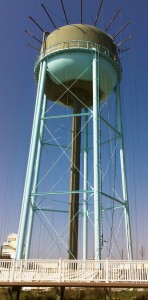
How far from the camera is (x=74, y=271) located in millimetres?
12453

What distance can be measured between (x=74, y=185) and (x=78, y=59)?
7026 mm

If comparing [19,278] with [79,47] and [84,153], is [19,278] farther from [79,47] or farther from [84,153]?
[79,47]

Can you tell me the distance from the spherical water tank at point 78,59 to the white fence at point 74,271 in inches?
378

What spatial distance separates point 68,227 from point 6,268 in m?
6.54

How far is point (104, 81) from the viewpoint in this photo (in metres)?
19.9

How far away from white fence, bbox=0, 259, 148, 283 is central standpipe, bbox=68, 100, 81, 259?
5.44m

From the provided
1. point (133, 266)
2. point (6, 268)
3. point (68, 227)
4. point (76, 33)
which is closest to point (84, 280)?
point (133, 266)

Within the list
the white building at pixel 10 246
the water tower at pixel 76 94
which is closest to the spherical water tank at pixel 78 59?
the water tower at pixel 76 94

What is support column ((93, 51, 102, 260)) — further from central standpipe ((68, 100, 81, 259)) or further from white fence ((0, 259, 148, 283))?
white fence ((0, 259, 148, 283))

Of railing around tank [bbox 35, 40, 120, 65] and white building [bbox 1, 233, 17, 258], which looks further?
white building [bbox 1, 233, 17, 258]

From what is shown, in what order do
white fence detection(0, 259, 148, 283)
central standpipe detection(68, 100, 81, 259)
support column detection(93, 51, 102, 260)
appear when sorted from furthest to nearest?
central standpipe detection(68, 100, 81, 259), support column detection(93, 51, 102, 260), white fence detection(0, 259, 148, 283)

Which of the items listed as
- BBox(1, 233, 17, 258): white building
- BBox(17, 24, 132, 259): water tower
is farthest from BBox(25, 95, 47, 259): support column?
BBox(1, 233, 17, 258): white building

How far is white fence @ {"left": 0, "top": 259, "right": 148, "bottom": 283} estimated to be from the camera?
12.2 meters

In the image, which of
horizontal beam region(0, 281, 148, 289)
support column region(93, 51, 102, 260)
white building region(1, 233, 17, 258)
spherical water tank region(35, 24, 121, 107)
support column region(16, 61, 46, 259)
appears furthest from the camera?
white building region(1, 233, 17, 258)
